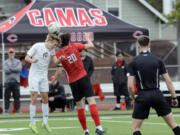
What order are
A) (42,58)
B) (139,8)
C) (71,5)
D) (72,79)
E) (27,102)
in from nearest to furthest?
(72,79) < (42,58) < (71,5) < (27,102) < (139,8)

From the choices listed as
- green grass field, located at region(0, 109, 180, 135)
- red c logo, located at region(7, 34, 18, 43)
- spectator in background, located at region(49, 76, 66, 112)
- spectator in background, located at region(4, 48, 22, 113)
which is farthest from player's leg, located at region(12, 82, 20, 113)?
green grass field, located at region(0, 109, 180, 135)

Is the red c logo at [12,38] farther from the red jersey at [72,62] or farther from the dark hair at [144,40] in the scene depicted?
the dark hair at [144,40]

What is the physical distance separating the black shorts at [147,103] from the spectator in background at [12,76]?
11599mm

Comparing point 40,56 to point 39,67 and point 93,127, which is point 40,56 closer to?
point 39,67

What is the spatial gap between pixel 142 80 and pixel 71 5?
1223 centimetres

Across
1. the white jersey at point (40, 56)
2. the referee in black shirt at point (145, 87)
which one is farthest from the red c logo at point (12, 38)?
the referee in black shirt at point (145, 87)

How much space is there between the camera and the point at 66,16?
19.9m

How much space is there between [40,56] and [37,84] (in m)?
0.59

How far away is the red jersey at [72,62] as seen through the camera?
34.9 feet

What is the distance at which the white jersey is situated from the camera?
12078mm

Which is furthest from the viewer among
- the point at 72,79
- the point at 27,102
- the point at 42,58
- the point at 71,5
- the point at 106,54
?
the point at 106,54

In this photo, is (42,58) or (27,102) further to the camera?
(27,102)

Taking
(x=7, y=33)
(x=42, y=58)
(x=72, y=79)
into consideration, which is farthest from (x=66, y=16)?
(x=72, y=79)

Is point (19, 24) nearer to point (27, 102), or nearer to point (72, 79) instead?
point (27, 102)
